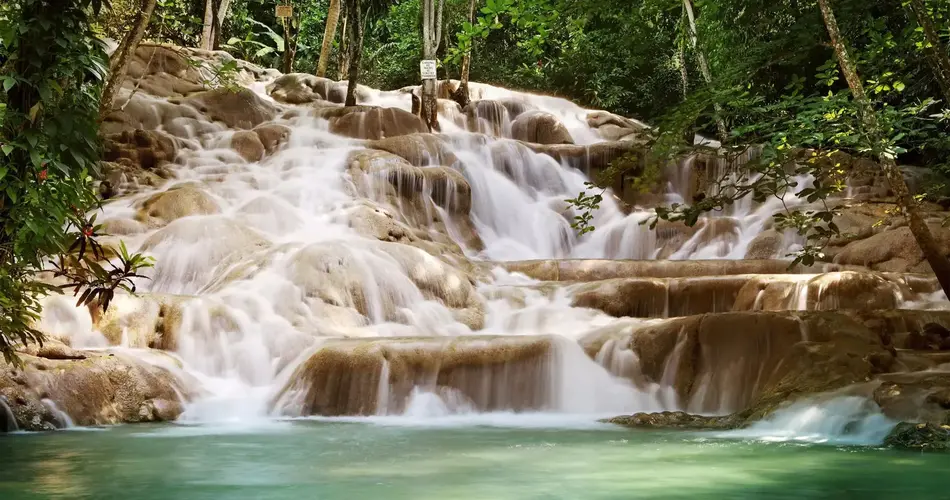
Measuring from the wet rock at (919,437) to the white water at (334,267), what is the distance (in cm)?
90

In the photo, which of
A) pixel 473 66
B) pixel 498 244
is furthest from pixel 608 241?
pixel 473 66

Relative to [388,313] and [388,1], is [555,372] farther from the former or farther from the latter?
[388,1]

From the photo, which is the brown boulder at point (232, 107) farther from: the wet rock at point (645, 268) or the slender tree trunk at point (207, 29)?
the wet rock at point (645, 268)

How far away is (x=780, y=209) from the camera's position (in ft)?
A: 54.3

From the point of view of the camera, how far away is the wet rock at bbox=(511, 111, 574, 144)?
72.8 ft

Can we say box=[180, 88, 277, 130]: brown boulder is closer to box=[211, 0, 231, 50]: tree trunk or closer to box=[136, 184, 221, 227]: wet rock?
box=[211, 0, 231, 50]: tree trunk

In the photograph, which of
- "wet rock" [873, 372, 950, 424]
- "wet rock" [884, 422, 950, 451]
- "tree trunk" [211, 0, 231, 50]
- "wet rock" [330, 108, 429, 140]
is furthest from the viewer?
"tree trunk" [211, 0, 231, 50]

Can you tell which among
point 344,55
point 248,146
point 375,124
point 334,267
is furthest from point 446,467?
point 344,55

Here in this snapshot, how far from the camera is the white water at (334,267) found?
877cm

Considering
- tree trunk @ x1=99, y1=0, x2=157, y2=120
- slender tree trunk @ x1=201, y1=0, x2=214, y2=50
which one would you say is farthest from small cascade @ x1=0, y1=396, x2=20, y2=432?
slender tree trunk @ x1=201, y1=0, x2=214, y2=50

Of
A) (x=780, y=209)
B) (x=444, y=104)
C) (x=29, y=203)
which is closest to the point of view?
(x=29, y=203)

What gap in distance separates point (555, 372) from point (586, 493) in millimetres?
4095

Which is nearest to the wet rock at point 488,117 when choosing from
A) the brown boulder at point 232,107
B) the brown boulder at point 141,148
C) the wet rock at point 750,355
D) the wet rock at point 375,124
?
the wet rock at point 375,124

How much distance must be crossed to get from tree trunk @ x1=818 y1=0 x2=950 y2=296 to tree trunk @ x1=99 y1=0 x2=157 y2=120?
7536mm
